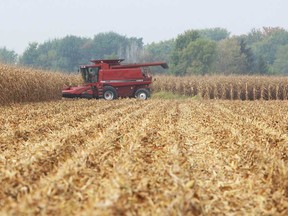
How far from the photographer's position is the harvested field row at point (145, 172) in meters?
3.69

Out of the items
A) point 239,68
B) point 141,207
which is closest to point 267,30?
point 239,68

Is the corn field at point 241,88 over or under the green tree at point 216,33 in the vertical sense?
under

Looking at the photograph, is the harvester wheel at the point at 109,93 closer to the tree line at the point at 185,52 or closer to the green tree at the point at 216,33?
the tree line at the point at 185,52

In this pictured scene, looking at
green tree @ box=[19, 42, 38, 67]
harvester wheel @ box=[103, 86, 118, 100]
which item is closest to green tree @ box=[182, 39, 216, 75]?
green tree @ box=[19, 42, 38, 67]

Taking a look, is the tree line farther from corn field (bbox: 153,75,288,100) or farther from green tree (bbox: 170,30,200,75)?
corn field (bbox: 153,75,288,100)

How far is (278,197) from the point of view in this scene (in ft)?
14.3

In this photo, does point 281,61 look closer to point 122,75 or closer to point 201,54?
point 201,54

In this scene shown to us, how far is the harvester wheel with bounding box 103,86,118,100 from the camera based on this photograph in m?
24.1

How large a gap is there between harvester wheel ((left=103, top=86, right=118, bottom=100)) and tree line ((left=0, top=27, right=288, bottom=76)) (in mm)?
31585

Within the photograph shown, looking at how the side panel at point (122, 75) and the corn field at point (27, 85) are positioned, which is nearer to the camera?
the corn field at point (27, 85)

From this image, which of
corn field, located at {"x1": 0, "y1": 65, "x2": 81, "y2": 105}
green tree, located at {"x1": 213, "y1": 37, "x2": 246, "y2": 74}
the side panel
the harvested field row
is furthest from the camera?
green tree, located at {"x1": 213, "y1": 37, "x2": 246, "y2": 74}

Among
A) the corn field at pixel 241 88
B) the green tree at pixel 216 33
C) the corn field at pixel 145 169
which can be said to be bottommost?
the corn field at pixel 241 88

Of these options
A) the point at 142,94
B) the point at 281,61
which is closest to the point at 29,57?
the point at 281,61

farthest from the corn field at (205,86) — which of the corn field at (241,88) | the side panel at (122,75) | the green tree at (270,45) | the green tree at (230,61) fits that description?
the green tree at (270,45)
